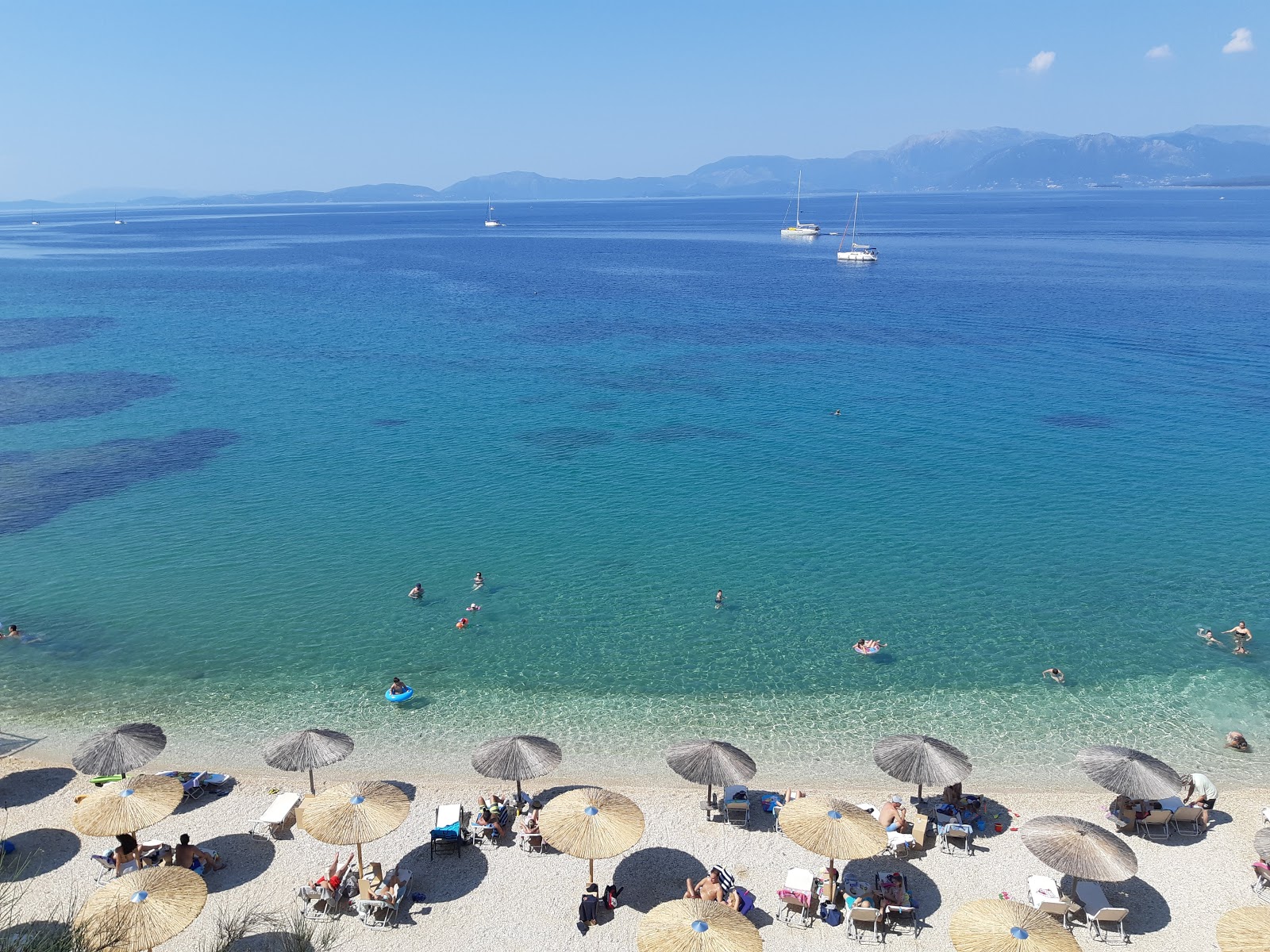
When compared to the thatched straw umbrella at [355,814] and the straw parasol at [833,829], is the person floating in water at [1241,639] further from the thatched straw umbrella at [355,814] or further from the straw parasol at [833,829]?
the thatched straw umbrella at [355,814]

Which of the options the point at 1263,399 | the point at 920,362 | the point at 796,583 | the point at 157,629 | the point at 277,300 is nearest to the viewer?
the point at 157,629

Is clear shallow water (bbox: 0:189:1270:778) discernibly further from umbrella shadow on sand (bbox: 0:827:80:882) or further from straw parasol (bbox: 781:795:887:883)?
straw parasol (bbox: 781:795:887:883)

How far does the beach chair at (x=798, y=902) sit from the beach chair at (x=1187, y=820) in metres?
10.1

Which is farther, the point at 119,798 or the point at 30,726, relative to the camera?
the point at 30,726

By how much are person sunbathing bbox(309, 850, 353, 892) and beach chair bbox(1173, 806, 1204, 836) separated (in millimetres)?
20340

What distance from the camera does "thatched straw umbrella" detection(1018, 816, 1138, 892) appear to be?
56.3ft

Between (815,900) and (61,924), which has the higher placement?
(61,924)

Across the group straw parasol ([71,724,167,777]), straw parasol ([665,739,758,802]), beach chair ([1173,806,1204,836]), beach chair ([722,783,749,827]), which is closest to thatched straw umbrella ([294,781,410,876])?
straw parasol ([71,724,167,777])

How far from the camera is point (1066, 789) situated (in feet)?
75.7

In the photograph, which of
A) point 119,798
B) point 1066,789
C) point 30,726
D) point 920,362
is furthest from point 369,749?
point 920,362

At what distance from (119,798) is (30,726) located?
33.3 feet

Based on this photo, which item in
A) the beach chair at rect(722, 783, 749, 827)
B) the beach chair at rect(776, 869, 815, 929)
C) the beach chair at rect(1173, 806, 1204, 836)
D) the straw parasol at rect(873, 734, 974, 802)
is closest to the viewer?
the beach chair at rect(776, 869, 815, 929)

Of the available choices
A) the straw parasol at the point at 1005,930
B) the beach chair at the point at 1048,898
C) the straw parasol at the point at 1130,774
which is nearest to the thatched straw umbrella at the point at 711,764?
the straw parasol at the point at 1005,930

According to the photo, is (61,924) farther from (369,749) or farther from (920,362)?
(920,362)
